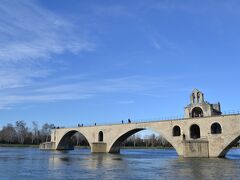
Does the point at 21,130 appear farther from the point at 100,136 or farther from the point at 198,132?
the point at 198,132

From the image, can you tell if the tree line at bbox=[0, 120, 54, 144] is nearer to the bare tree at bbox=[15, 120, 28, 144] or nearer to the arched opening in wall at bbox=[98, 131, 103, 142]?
the bare tree at bbox=[15, 120, 28, 144]

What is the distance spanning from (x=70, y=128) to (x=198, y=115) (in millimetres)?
52112

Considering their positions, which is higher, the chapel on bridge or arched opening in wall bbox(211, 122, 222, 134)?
the chapel on bridge

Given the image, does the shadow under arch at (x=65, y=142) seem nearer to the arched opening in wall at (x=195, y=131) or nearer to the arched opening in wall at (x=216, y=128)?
the arched opening in wall at (x=195, y=131)

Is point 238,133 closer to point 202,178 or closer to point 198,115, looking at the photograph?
point 198,115

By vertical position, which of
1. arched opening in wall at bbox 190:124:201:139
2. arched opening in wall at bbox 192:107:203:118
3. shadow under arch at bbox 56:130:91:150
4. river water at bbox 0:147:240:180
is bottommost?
river water at bbox 0:147:240:180

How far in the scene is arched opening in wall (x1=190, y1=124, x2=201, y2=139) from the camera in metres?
62.6

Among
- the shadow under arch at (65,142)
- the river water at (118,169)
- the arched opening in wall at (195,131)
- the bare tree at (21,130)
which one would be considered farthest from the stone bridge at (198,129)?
the bare tree at (21,130)

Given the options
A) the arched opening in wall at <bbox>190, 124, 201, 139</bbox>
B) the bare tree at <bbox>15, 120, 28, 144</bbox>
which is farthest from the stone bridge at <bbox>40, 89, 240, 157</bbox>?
the bare tree at <bbox>15, 120, 28, 144</bbox>

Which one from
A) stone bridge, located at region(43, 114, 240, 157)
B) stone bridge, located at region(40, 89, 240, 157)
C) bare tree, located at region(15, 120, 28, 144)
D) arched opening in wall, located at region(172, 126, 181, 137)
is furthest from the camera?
bare tree, located at region(15, 120, 28, 144)

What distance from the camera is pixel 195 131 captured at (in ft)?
208

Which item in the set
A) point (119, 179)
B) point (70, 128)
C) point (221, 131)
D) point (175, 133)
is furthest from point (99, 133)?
point (119, 179)

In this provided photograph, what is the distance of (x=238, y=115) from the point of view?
179ft

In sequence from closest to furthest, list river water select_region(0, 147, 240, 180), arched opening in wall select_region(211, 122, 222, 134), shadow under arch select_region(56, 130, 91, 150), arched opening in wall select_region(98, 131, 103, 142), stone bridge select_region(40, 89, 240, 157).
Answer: river water select_region(0, 147, 240, 180), stone bridge select_region(40, 89, 240, 157), arched opening in wall select_region(211, 122, 222, 134), arched opening in wall select_region(98, 131, 103, 142), shadow under arch select_region(56, 130, 91, 150)
